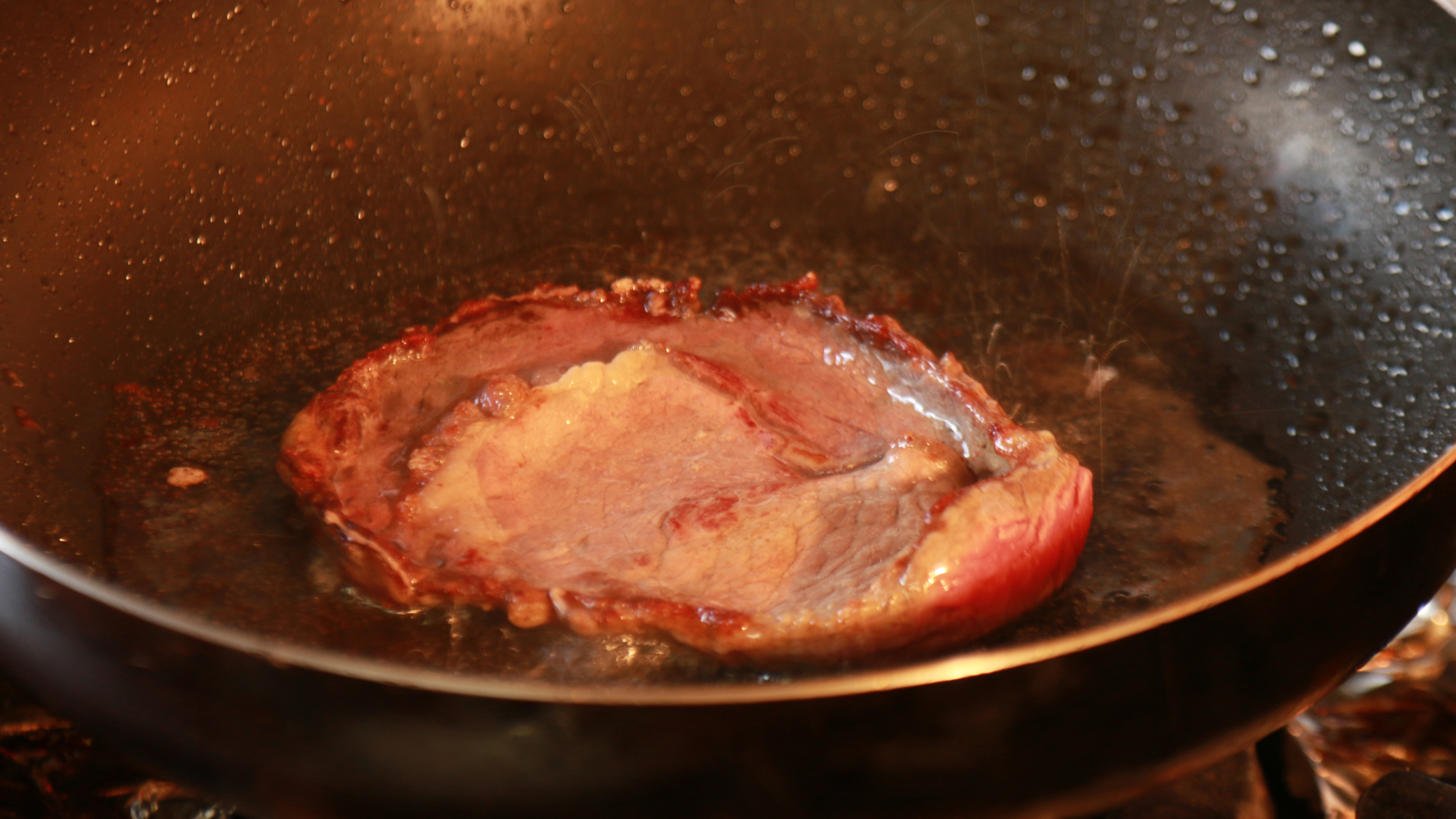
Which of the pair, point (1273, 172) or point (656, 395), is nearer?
point (656, 395)

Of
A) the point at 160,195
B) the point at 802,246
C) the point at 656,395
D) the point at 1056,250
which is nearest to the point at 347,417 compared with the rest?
the point at 656,395

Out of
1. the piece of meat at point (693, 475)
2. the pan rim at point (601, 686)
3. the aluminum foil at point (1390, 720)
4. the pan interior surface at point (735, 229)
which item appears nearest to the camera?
the pan rim at point (601, 686)

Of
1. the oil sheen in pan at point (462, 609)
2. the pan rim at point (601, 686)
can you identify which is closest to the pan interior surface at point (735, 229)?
the oil sheen in pan at point (462, 609)

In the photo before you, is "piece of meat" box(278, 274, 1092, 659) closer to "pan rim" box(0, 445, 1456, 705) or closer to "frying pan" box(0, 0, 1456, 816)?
"frying pan" box(0, 0, 1456, 816)

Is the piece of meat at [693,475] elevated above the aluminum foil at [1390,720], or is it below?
above

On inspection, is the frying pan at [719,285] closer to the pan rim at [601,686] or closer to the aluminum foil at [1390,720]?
the pan rim at [601,686]

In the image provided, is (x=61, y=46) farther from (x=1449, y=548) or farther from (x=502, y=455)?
(x=1449, y=548)

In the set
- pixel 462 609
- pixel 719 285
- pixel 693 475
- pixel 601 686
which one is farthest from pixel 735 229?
pixel 601 686

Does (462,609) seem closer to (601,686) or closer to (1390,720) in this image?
(601,686)
